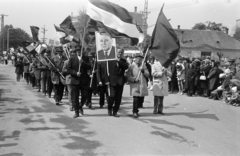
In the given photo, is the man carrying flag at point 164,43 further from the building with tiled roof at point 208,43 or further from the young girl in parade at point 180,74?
the building with tiled roof at point 208,43

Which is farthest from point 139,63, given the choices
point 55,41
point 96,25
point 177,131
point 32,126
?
point 55,41

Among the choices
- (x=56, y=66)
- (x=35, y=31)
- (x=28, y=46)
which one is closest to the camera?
(x=56, y=66)

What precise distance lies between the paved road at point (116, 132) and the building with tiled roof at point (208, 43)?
6020 cm

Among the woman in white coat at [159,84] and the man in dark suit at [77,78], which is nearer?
the man in dark suit at [77,78]

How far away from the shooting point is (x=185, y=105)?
39.0 ft

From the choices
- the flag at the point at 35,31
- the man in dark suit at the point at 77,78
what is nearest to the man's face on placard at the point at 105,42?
the man in dark suit at the point at 77,78

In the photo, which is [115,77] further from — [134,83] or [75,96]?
[75,96]

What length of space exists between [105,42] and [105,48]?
177 millimetres

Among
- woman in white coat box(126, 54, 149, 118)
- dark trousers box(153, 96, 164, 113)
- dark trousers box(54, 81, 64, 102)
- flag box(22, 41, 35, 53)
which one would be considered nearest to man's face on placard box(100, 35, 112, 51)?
woman in white coat box(126, 54, 149, 118)

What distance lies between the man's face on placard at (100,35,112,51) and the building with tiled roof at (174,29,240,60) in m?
61.1

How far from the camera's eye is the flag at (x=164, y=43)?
8.23m

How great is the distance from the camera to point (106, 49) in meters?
8.98

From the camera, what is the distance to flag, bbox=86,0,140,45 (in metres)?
8.68

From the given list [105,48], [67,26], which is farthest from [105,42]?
[67,26]
